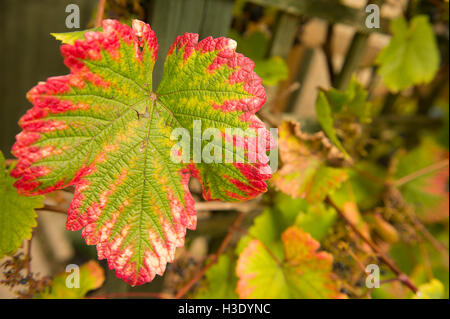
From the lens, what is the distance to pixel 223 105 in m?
0.53

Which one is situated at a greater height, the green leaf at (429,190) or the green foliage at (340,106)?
the green foliage at (340,106)

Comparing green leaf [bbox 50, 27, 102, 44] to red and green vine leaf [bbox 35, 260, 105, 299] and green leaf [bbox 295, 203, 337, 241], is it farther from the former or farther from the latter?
green leaf [bbox 295, 203, 337, 241]

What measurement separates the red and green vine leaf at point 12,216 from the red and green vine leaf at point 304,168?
558mm

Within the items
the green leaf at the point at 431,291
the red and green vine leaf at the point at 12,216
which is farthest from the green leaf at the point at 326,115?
the red and green vine leaf at the point at 12,216

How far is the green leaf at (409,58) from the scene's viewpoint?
1131 millimetres

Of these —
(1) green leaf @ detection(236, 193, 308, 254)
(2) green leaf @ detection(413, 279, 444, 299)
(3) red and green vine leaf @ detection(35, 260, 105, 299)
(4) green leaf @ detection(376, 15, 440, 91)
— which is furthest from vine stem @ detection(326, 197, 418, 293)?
(3) red and green vine leaf @ detection(35, 260, 105, 299)

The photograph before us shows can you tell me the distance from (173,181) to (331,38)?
1.05 metres

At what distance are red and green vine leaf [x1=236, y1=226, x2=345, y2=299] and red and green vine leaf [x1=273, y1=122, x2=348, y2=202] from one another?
4.6 inches

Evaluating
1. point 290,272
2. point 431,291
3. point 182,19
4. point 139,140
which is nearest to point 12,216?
point 139,140

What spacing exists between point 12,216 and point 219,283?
0.61 metres

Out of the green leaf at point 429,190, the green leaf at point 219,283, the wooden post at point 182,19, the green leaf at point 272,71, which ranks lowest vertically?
the green leaf at point 219,283

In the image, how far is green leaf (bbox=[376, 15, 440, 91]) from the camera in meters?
1.13

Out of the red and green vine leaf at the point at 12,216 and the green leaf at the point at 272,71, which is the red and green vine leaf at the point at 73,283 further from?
the green leaf at the point at 272,71
